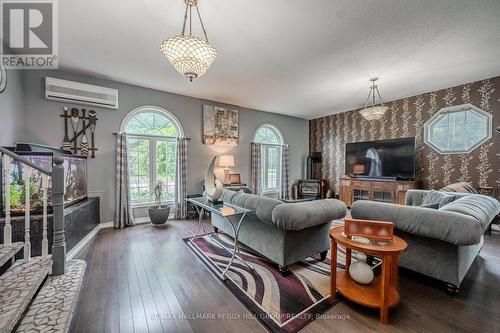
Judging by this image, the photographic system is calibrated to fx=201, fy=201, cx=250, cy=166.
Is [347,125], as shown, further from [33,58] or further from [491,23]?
[33,58]

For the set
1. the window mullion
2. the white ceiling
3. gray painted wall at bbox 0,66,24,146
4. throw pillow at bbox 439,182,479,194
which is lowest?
throw pillow at bbox 439,182,479,194

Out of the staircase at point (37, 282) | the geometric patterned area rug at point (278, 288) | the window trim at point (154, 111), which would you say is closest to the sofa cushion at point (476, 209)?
the geometric patterned area rug at point (278, 288)

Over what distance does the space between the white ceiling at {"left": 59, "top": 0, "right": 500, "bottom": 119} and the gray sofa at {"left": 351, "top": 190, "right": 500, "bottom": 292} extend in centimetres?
203

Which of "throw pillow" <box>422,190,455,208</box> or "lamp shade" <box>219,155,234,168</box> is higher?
"lamp shade" <box>219,155,234,168</box>

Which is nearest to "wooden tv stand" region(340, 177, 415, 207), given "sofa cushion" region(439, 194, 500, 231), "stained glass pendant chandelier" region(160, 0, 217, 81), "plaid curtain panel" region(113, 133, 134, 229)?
"sofa cushion" region(439, 194, 500, 231)

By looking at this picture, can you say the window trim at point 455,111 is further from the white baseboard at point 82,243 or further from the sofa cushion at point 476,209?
the white baseboard at point 82,243

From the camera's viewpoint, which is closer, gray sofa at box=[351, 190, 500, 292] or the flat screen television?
gray sofa at box=[351, 190, 500, 292]

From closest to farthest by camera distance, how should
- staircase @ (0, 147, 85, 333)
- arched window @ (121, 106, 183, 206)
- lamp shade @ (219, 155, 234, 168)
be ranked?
staircase @ (0, 147, 85, 333), arched window @ (121, 106, 183, 206), lamp shade @ (219, 155, 234, 168)

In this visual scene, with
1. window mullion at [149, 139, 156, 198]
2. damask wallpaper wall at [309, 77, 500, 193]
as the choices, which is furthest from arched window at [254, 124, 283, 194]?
window mullion at [149, 139, 156, 198]

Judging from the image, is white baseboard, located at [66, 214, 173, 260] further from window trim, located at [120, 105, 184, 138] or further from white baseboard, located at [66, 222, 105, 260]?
window trim, located at [120, 105, 184, 138]

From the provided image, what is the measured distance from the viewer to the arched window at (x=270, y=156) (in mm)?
6184

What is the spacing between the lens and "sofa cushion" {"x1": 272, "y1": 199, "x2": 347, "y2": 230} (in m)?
1.96

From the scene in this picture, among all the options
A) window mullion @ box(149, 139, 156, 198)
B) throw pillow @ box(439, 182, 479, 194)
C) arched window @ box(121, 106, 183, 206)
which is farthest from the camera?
window mullion @ box(149, 139, 156, 198)

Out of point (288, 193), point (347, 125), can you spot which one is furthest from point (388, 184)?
point (288, 193)
